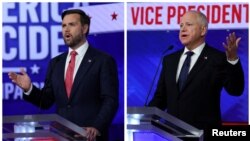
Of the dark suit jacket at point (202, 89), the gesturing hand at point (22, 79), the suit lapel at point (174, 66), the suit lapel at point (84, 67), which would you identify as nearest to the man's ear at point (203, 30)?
the dark suit jacket at point (202, 89)

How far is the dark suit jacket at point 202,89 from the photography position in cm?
562

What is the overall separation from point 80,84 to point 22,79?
1.53 ft

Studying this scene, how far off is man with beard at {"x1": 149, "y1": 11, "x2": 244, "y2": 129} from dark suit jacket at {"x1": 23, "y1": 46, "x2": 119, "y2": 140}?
0.37m

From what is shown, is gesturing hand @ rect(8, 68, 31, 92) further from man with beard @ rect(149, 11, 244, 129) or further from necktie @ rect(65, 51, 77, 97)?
man with beard @ rect(149, 11, 244, 129)

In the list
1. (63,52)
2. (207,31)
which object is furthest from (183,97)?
(63,52)

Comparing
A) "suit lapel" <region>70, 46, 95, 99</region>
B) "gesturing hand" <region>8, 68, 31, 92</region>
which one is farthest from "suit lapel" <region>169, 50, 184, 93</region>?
"gesturing hand" <region>8, 68, 31, 92</region>

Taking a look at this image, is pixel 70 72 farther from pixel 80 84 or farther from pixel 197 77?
pixel 197 77

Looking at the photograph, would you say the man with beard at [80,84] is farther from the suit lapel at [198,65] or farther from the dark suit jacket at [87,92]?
the suit lapel at [198,65]

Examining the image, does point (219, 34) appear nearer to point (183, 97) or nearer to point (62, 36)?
point (183, 97)

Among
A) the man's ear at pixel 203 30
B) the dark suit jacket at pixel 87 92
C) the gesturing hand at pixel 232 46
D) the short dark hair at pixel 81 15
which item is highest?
the short dark hair at pixel 81 15

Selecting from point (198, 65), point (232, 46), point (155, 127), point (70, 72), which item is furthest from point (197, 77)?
point (70, 72)

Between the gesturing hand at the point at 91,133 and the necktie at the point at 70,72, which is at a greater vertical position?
the necktie at the point at 70,72

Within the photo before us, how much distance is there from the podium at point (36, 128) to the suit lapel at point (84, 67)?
0.25 meters

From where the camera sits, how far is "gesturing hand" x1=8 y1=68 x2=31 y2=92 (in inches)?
223
